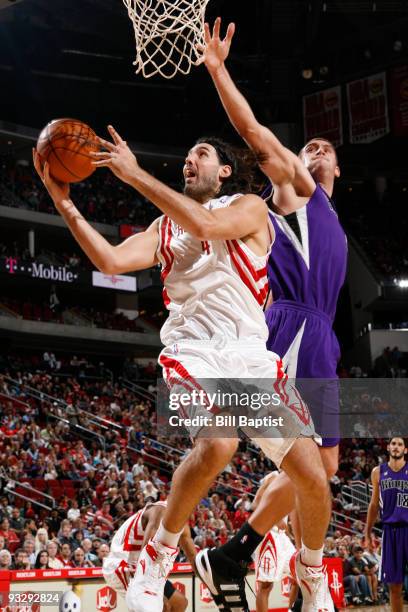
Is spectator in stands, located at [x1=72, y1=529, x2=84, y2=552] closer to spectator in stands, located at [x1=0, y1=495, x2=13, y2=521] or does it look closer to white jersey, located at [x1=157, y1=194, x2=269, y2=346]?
spectator in stands, located at [x1=0, y1=495, x2=13, y2=521]

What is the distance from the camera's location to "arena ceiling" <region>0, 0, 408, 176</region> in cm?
2895

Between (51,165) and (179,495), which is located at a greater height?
(51,165)

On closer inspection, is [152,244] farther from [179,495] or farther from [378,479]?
[378,479]

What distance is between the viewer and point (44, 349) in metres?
29.9

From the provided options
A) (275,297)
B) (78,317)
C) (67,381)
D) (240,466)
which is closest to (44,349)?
(78,317)

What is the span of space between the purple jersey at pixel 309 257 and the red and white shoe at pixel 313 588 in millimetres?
1457

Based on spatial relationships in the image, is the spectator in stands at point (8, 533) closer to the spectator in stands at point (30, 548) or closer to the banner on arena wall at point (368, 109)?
the spectator in stands at point (30, 548)

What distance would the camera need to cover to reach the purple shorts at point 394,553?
8.84 m

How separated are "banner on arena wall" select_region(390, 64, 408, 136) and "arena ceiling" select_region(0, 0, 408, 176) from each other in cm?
68

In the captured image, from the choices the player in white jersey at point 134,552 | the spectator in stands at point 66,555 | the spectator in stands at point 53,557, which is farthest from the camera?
the spectator in stands at point 66,555

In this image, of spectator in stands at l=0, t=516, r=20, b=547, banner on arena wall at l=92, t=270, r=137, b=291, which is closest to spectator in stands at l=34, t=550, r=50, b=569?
spectator in stands at l=0, t=516, r=20, b=547

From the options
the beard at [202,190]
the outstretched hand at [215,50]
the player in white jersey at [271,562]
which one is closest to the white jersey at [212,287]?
the beard at [202,190]

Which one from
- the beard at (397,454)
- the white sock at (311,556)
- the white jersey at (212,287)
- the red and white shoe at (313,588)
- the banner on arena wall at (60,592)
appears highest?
the white jersey at (212,287)

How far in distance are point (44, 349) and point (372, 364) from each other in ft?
38.8
